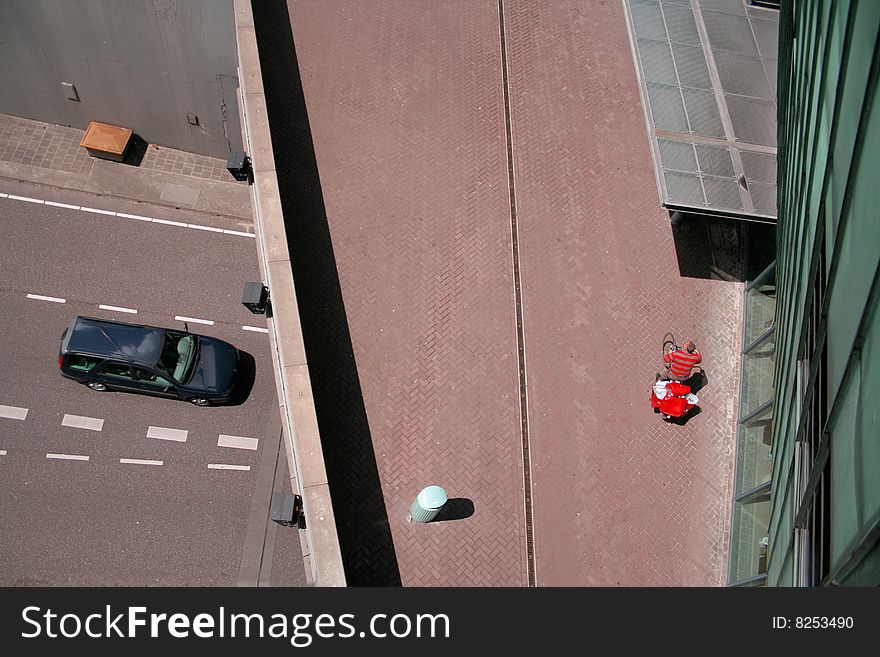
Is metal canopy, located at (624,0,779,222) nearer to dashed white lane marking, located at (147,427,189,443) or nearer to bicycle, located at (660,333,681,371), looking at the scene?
bicycle, located at (660,333,681,371)

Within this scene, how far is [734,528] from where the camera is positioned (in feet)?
46.4

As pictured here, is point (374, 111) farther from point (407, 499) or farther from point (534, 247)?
point (407, 499)

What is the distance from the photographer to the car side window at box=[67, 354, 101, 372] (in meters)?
18.0

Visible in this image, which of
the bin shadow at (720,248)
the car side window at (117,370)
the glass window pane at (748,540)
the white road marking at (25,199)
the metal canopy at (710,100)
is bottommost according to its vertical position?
the glass window pane at (748,540)

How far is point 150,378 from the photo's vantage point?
1825 centimetres

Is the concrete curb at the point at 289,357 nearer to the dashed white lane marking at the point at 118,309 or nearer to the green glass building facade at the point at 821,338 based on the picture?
the green glass building facade at the point at 821,338

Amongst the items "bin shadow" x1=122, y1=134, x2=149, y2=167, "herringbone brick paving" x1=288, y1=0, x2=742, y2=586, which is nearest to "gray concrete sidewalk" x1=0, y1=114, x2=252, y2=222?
"bin shadow" x1=122, y1=134, x2=149, y2=167

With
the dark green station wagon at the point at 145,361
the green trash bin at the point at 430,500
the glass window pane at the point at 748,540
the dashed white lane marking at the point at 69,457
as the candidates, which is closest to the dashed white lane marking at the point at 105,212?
the dark green station wagon at the point at 145,361

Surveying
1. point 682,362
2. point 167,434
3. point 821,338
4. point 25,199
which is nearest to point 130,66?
point 25,199

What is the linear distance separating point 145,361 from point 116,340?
0.88 metres

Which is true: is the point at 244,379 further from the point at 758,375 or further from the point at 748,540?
the point at 748,540

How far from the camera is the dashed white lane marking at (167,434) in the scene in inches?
726

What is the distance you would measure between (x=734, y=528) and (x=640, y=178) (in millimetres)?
7887

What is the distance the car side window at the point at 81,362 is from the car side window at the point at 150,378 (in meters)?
0.92
